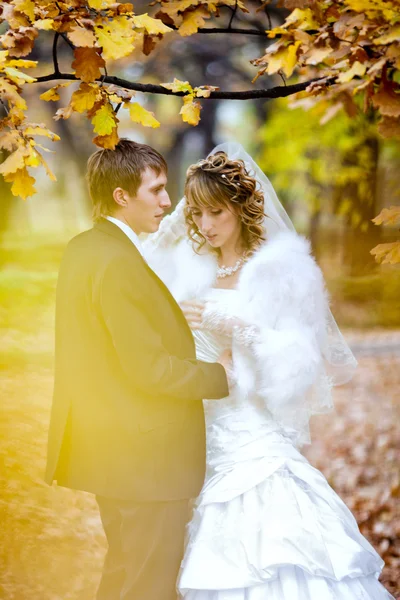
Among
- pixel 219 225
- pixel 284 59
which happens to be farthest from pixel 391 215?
pixel 219 225

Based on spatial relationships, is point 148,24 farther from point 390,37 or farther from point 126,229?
point 390,37

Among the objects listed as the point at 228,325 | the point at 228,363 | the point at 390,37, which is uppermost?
the point at 390,37

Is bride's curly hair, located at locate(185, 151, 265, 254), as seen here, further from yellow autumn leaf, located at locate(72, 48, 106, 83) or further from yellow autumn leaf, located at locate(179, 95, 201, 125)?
yellow autumn leaf, located at locate(72, 48, 106, 83)

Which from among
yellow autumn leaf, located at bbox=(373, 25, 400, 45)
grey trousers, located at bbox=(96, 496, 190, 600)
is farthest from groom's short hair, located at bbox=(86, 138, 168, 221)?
grey trousers, located at bbox=(96, 496, 190, 600)

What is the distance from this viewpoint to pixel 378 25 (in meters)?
1.46

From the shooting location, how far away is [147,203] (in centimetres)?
207

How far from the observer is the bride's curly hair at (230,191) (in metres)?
2.15

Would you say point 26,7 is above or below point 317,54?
above

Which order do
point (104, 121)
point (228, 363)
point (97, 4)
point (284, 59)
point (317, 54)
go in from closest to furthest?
1. point (317, 54)
2. point (284, 59)
3. point (97, 4)
4. point (104, 121)
5. point (228, 363)

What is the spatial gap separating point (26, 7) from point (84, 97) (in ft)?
0.90

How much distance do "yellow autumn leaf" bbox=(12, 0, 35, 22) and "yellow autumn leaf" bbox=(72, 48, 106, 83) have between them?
16 centimetres

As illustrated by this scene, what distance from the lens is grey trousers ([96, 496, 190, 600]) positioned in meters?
A: 1.93

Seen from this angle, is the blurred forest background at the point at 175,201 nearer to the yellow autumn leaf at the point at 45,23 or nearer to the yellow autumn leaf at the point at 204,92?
the yellow autumn leaf at the point at 204,92

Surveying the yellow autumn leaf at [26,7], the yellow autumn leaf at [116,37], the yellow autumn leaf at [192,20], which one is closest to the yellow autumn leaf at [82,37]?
the yellow autumn leaf at [116,37]
